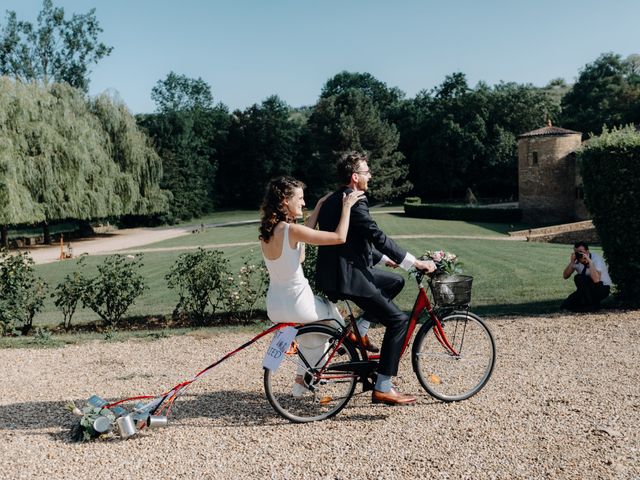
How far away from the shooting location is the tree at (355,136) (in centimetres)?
4875

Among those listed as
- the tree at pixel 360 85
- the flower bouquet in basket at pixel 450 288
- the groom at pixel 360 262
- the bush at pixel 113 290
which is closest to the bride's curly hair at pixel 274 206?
the groom at pixel 360 262

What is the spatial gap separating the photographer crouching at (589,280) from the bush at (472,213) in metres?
32.1

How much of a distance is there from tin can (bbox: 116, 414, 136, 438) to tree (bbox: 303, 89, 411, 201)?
44.2m

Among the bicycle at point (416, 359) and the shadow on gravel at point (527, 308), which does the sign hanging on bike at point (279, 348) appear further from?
the shadow on gravel at point (527, 308)

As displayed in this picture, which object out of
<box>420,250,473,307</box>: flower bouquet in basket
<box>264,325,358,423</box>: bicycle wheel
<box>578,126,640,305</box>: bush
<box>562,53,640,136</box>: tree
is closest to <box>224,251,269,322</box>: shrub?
<box>264,325,358,423</box>: bicycle wheel

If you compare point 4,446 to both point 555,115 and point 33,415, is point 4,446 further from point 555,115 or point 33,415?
point 555,115

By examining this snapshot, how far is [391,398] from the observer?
15.8 ft

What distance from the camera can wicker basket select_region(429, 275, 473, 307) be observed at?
468cm

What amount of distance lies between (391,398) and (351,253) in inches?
48.6

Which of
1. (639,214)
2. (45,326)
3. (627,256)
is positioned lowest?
(45,326)

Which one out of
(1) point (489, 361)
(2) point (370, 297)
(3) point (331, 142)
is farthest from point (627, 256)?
(3) point (331, 142)

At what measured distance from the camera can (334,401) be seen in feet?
15.8

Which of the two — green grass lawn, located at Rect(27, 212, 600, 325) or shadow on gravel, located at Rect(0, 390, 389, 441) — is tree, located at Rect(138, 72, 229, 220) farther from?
shadow on gravel, located at Rect(0, 390, 389, 441)

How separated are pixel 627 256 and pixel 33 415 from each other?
314 inches
